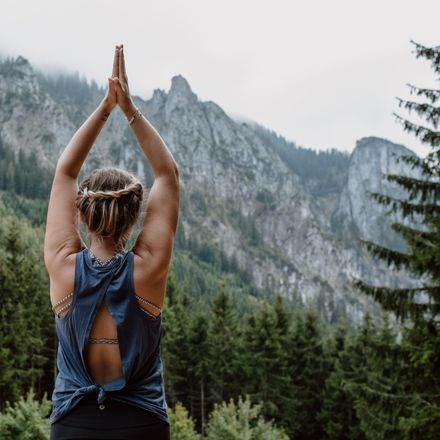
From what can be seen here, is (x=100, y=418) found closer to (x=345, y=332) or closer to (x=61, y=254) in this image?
(x=61, y=254)

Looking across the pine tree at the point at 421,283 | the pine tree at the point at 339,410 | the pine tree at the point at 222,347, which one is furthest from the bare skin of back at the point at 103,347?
the pine tree at the point at 222,347

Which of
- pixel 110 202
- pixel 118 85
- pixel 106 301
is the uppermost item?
pixel 118 85

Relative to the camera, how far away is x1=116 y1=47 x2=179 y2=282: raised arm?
235 cm

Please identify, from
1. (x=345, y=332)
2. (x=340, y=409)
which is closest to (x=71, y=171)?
(x=340, y=409)

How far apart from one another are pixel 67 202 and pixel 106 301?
0.48m

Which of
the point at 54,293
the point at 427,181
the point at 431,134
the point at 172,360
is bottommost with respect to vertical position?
the point at 172,360

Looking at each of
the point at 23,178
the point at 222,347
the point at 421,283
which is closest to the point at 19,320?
the point at 222,347

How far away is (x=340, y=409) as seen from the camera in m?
30.9

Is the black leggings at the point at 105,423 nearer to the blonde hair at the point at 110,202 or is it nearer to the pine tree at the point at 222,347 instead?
the blonde hair at the point at 110,202

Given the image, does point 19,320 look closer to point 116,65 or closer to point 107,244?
point 116,65

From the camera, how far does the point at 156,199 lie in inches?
96.8

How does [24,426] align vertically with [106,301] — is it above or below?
below

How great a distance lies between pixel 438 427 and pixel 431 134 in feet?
16.1

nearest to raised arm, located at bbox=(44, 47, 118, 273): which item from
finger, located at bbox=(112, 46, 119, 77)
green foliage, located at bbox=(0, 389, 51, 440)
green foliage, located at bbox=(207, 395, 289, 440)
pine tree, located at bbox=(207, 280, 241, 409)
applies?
finger, located at bbox=(112, 46, 119, 77)
